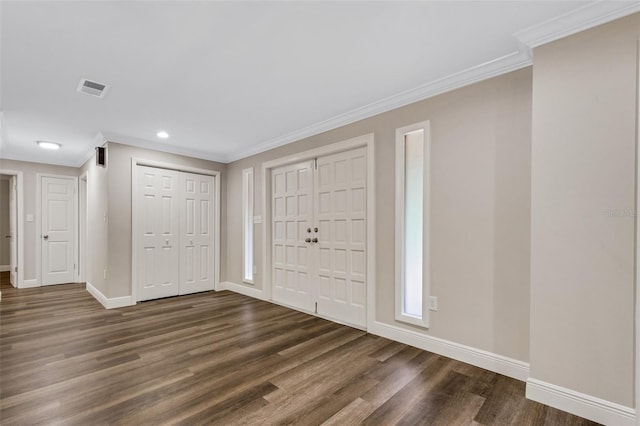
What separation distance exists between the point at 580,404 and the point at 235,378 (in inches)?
89.1

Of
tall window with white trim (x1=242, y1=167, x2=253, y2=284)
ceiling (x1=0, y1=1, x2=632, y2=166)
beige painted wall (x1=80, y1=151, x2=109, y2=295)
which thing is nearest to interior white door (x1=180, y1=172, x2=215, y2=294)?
tall window with white trim (x1=242, y1=167, x2=253, y2=284)

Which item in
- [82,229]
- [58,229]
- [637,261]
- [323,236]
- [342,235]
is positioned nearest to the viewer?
[637,261]

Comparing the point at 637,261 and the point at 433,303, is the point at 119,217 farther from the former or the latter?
the point at 637,261

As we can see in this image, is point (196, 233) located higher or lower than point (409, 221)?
lower

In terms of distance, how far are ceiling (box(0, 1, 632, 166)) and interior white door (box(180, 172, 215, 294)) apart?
158cm

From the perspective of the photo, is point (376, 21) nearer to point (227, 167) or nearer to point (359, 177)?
point (359, 177)

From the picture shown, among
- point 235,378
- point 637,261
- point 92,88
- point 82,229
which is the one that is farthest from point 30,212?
point 637,261

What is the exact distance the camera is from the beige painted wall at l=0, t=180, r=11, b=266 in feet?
24.2

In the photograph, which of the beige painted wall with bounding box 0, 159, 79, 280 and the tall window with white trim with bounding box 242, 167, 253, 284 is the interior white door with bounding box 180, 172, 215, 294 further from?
the beige painted wall with bounding box 0, 159, 79, 280

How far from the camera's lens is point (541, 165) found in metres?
1.95

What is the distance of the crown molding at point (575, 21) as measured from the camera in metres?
1.69

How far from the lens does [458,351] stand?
2.52 m

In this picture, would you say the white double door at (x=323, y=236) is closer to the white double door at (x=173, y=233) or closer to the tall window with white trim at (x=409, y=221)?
the tall window with white trim at (x=409, y=221)

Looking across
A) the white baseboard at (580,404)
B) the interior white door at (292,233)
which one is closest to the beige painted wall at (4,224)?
the interior white door at (292,233)
